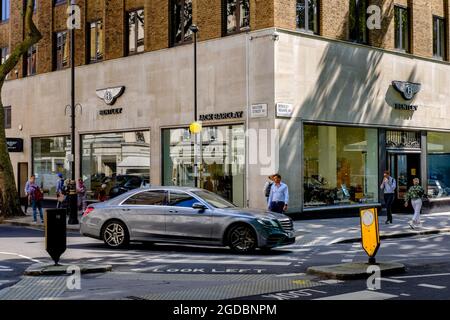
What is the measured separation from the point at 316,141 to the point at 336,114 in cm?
131

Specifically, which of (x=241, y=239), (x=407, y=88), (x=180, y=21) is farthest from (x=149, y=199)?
(x=407, y=88)

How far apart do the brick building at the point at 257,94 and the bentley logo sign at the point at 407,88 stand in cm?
7

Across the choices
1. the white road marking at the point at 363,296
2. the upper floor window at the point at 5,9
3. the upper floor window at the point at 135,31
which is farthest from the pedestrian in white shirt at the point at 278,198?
the upper floor window at the point at 5,9

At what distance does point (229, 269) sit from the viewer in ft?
36.4

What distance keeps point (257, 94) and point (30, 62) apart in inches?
614

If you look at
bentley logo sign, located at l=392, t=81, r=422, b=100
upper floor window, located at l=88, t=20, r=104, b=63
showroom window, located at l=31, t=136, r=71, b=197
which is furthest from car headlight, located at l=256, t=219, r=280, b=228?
showroom window, located at l=31, t=136, r=71, b=197

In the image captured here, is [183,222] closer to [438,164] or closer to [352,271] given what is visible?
[352,271]

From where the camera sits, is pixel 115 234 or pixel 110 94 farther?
pixel 110 94

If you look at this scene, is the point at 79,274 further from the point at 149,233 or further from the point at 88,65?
the point at 88,65

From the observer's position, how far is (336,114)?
2242 cm

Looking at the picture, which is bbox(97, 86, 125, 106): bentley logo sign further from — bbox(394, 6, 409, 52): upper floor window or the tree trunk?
bbox(394, 6, 409, 52): upper floor window

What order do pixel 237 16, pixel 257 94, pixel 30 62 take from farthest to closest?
pixel 30 62, pixel 237 16, pixel 257 94

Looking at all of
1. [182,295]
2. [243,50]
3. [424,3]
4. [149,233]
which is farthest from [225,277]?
[424,3]

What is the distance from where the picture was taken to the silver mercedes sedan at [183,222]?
43.7 ft
